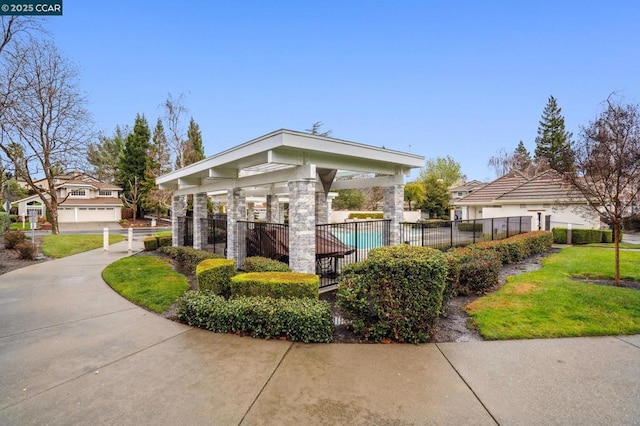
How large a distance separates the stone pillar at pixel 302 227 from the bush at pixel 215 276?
1.60m

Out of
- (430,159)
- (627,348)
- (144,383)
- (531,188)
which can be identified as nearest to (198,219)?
(144,383)

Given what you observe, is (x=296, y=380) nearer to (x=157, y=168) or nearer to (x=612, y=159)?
(x=612, y=159)

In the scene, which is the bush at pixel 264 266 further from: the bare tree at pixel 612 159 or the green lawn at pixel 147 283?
the bare tree at pixel 612 159

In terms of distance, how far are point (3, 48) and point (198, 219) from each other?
52.0 feet

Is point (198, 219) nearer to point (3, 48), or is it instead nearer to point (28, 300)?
point (28, 300)

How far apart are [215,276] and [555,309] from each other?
6428 mm

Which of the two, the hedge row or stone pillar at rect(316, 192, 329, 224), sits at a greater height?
stone pillar at rect(316, 192, 329, 224)

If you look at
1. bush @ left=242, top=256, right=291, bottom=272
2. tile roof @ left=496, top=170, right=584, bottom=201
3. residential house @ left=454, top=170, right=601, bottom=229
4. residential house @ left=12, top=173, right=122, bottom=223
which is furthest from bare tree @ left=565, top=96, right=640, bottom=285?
residential house @ left=12, top=173, right=122, bottom=223

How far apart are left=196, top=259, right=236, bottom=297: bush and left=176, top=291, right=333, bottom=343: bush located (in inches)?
41.4

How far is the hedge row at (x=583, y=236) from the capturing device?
15406 millimetres

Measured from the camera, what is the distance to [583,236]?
50.5 ft

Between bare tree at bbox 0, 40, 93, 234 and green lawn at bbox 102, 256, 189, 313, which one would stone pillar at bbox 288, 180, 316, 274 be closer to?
green lawn at bbox 102, 256, 189, 313

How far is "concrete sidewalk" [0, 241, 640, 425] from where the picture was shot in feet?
9.14

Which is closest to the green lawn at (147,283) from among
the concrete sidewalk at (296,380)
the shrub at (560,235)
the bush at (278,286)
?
the concrete sidewalk at (296,380)
